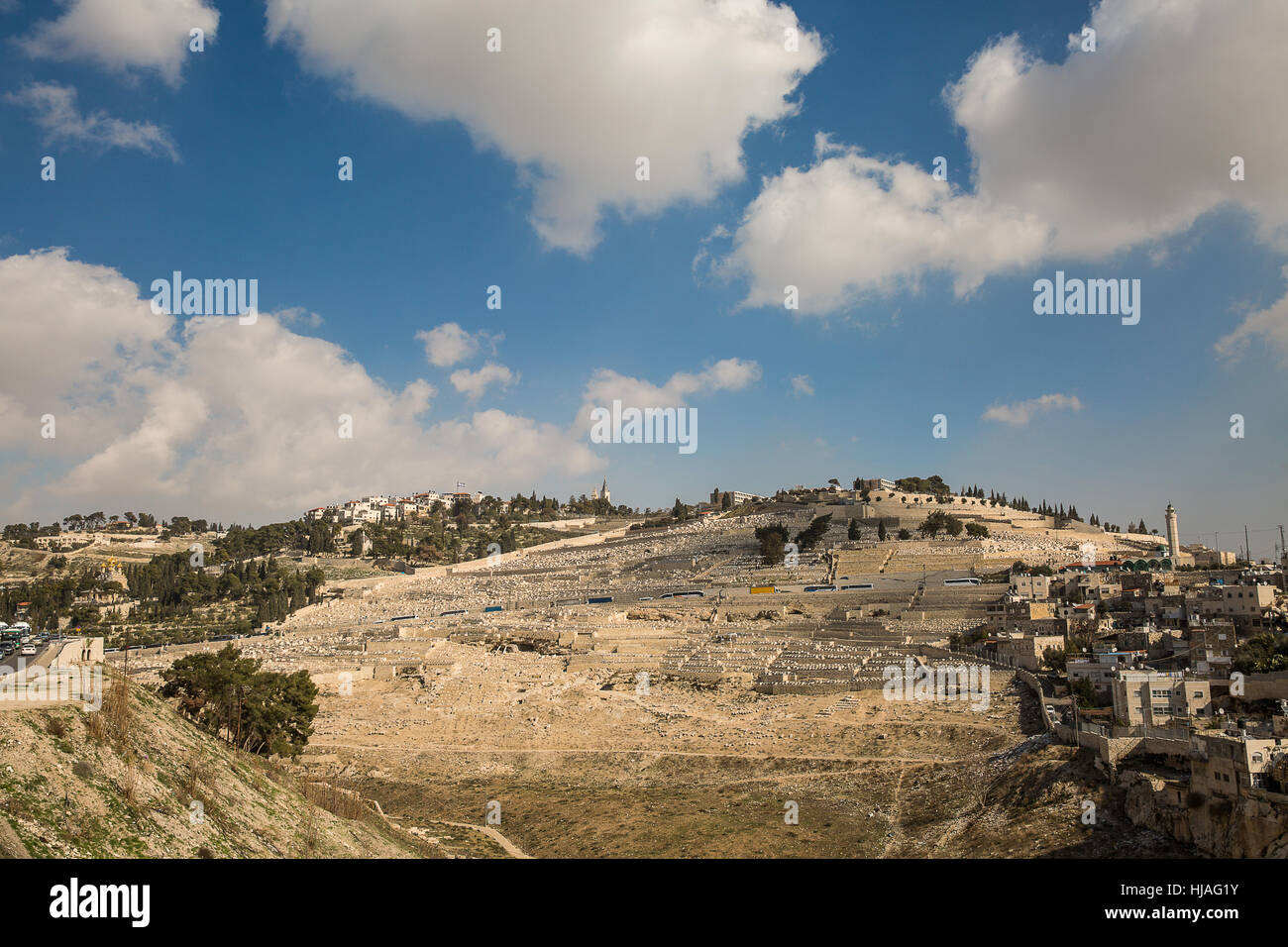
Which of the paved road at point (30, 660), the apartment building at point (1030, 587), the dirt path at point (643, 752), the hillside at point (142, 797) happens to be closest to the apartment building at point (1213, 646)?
the dirt path at point (643, 752)

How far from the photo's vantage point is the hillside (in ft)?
23.5

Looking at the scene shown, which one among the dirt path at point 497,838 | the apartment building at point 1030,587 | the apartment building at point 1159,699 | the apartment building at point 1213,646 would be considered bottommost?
the dirt path at point 497,838

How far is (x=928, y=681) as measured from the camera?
28594 millimetres

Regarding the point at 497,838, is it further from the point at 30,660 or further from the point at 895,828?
the point at 30,660

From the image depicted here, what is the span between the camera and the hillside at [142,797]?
7168 mm

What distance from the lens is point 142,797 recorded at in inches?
339

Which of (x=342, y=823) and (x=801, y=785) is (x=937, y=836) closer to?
(x=801, y=785)

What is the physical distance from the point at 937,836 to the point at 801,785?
4641mm

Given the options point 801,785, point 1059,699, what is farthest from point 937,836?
point 1059,699

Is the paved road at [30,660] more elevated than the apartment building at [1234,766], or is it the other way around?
the paved road at [30,660]

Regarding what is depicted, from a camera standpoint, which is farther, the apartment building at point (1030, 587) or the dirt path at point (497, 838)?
the apartment building at point (1030, 587)

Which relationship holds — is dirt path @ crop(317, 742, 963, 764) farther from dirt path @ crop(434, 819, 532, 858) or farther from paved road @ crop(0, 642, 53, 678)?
paved road @ crop(0, 642, 53, 678)
